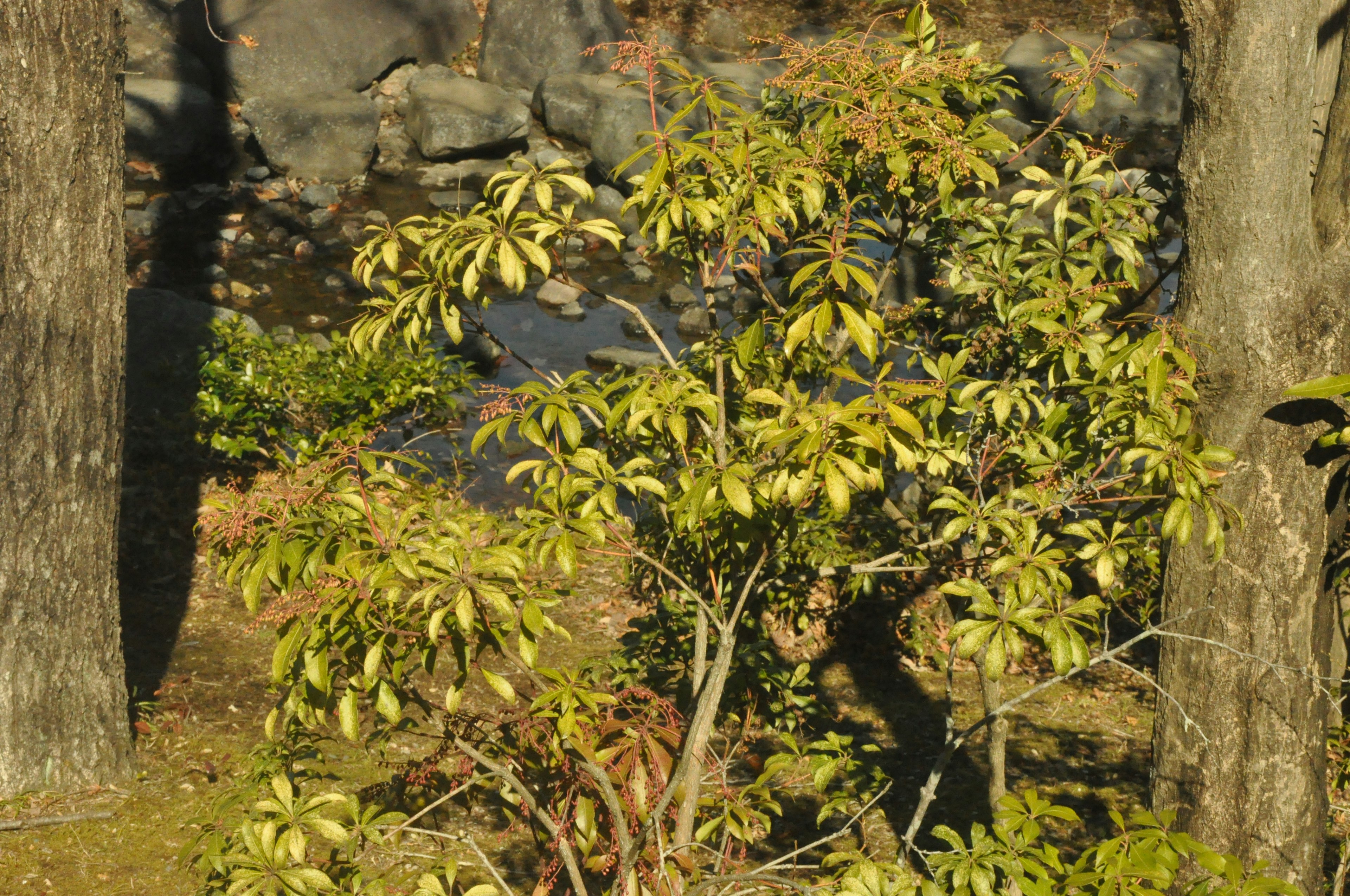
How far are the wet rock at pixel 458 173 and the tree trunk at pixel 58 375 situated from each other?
8604 mm

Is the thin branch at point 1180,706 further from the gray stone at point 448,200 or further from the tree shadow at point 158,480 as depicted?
the gray stone at point 448,200

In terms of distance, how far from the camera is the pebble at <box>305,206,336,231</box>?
1163 cm

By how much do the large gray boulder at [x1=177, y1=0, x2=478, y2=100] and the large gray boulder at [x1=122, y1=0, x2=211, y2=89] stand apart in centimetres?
19

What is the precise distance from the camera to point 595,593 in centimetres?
662

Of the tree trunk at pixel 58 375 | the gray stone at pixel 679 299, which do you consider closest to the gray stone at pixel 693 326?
the gray stone at pixel 679 299

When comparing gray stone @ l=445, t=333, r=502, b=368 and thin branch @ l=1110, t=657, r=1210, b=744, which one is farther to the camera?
gray stone @ l=445, t=333, r=502, b=368

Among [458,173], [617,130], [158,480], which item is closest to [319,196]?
[458,173]

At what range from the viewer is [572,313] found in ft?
35.1

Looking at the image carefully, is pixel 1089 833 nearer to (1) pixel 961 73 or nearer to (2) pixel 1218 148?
(2) pixel 1218 148

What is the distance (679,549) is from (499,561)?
2.96 feet

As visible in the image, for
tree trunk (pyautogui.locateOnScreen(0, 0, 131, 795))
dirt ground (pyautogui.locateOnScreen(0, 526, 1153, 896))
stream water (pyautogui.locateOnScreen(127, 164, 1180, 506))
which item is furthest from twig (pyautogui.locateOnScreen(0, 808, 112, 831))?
stream water (pyautogui.locateOnScreen(127, 164, 1180, 506))

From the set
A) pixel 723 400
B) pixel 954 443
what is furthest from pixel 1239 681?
pixel 723 400

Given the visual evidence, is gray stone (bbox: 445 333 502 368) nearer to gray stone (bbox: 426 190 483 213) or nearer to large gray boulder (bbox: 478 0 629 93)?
gray stone (bbox: 426 190 483 213)

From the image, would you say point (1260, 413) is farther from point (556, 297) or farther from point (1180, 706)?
point (556, 297)
